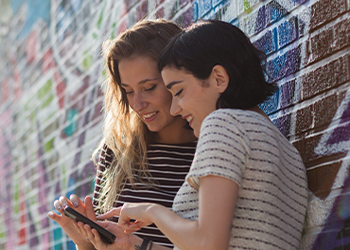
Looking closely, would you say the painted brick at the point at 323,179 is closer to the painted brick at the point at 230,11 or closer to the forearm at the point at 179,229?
the forearm at the point at 179,229

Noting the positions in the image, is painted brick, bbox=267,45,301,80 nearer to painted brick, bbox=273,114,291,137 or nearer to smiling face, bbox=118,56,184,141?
painted brick, bbox=273,114,291,137

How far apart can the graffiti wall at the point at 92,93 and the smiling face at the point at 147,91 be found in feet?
1.57

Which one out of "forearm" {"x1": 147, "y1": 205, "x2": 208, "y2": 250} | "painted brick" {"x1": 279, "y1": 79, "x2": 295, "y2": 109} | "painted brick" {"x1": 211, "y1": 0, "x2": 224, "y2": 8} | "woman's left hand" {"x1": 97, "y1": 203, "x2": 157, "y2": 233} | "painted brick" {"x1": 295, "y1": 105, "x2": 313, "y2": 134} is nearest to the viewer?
"forearm" {"x1": 147, "y1": 205, "x2": 208, "y2": 250}

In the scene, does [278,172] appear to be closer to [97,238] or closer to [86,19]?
[97,238]

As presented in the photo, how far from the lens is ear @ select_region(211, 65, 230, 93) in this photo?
1396 mm

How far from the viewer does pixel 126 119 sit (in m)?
2.26

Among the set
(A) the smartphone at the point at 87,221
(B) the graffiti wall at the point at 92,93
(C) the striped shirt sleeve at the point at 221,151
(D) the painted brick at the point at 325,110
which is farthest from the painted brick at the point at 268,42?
(A) the smartphone at the point at 87,221

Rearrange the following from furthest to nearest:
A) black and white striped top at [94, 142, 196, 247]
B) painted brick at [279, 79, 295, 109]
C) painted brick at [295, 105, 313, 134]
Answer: black and white striped top at [94, 142, 196, 247], painted brick at [279, 79, 295, 109], painted brick at [295, 105, 313, 134]

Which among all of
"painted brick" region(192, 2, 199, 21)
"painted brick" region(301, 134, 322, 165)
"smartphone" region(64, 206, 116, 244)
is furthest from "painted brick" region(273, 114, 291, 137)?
"painted brick" region(192, 2, 199, 21)

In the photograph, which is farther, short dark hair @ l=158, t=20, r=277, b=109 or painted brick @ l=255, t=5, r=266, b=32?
painted brick @ l=255, t=5, r=266, b=32

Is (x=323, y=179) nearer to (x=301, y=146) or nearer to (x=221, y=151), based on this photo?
(x=301, y=146)

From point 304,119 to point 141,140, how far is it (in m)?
0.87

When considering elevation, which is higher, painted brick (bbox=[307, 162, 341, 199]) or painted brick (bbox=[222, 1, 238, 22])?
painted brick (bbox=[222, 1, 238, 22])

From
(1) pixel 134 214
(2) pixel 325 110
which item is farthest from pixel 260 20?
(1) pixel 134 214
